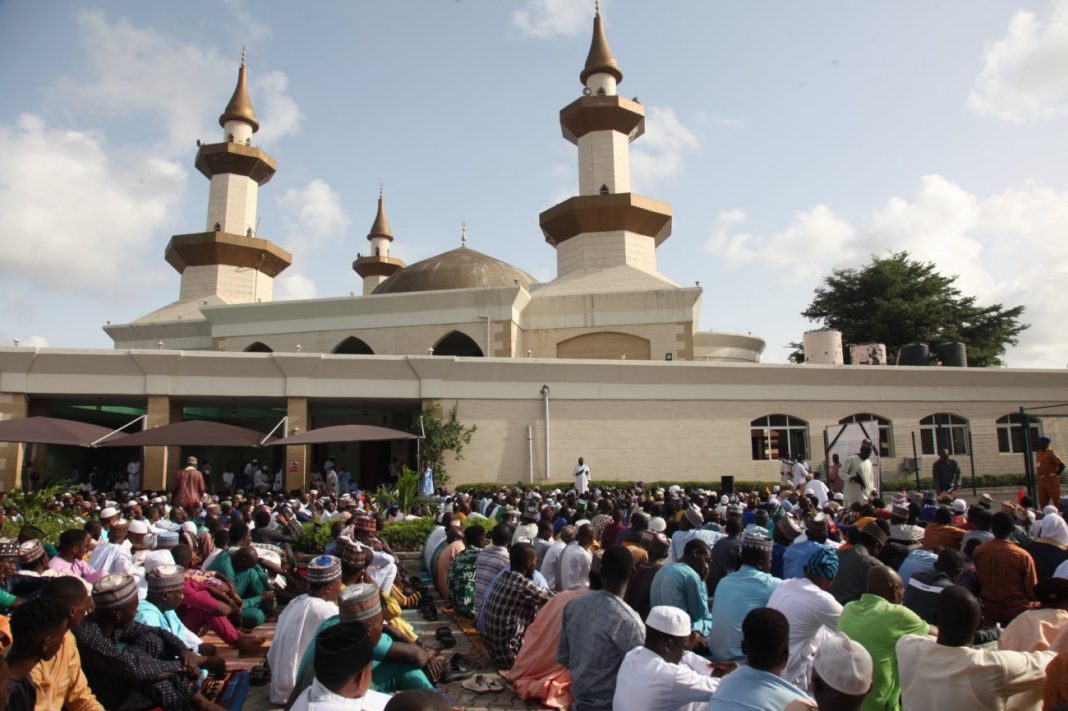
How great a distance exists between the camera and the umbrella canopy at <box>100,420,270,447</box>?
46.8ft

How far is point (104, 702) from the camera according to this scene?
13.9 ft

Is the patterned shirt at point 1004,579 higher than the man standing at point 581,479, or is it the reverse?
the man standing at point 581,479

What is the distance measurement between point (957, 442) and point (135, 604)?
25089mm

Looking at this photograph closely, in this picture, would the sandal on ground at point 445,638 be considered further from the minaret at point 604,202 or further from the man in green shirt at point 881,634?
the minaret at point 604,202

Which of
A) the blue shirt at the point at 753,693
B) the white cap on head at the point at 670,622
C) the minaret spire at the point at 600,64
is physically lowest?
the blue shirt at the point at 753,693

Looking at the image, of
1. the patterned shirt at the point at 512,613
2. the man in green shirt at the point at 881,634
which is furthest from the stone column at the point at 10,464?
the man in green shirt at the point at 881,634

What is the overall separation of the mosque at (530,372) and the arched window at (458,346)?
136mm

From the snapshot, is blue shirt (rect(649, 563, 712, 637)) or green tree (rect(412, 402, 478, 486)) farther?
green tree (rect(412, 402, 478, 486))

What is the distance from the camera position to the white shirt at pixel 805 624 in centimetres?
491

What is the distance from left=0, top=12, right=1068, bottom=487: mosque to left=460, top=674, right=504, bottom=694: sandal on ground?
14894 millimetres

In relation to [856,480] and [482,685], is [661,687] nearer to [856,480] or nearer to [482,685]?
[482,685]

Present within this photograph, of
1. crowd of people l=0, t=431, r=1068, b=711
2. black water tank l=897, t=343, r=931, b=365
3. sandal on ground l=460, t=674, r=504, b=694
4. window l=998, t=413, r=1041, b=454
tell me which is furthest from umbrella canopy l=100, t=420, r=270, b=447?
window l=998, t=413, r=1041, b=454

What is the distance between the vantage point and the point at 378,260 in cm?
4409

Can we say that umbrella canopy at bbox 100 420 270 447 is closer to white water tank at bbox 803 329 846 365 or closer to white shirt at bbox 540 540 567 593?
white shirt at bbox 540 540 567 593
